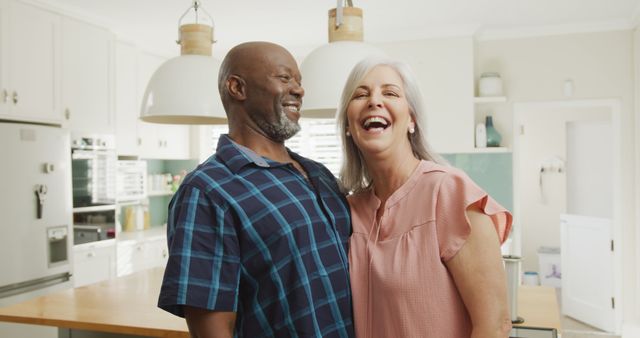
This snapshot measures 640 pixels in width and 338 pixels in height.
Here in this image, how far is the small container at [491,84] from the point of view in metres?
5.13

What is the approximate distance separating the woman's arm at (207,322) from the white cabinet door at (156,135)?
440 centimetres

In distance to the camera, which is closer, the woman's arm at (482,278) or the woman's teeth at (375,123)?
the woman's arm at (482,278)

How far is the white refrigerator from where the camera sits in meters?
3.72

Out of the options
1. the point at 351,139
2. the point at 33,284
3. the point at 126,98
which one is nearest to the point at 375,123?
the point at 351,139

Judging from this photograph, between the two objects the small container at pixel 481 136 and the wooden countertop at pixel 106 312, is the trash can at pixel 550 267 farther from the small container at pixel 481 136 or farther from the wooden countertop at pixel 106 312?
the wooden countertop at pixel 106 312

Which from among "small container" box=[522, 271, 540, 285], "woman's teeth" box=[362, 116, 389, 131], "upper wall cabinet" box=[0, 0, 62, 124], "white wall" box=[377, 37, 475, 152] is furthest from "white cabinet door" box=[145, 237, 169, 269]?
"woman's teeth" box=[362, 116, 389, 131]

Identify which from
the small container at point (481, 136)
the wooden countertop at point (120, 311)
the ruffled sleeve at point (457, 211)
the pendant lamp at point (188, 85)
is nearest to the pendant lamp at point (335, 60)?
the pendant lamp at point (188, 85)

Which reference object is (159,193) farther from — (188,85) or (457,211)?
(457,211)

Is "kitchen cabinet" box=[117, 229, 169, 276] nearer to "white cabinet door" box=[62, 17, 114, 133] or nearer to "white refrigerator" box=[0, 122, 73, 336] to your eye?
"white refrigerator" box=[0, 122, 73, 336]

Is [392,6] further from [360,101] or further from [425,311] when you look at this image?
[425,311]

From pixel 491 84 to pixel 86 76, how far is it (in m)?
3.32

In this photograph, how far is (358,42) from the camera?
222 centimetres

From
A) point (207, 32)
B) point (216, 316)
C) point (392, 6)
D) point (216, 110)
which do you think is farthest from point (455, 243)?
point (392, 6)

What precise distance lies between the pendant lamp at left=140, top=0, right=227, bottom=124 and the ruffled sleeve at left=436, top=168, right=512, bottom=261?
4.06ft
